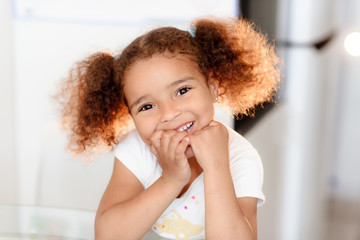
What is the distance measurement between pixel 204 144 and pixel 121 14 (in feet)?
2.07

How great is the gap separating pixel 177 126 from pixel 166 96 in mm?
43

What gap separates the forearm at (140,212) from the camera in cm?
61

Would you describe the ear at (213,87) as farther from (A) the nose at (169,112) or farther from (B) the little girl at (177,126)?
(A) the nose at (169,112)

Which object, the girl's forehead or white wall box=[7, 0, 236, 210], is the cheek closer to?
the girl's forehead

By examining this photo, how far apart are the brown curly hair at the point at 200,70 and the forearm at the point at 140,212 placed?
155 mm

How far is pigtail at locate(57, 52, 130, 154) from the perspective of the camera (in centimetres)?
73

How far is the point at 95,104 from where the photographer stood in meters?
0.74

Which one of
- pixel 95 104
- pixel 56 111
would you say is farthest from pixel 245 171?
pixel 56 111

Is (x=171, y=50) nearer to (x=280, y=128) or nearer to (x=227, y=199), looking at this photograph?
(x=227, y=199)

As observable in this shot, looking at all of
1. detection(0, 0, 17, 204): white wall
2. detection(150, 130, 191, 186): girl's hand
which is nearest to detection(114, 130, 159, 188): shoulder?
detection(150, 130, 191, 186): girl's hand

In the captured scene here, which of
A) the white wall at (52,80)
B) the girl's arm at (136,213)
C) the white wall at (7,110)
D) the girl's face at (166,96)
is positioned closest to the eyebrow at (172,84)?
the girl's face at (166,96)

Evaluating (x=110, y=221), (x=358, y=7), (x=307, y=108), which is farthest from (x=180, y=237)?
(x=358, y=7)

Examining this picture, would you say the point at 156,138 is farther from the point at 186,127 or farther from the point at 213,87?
the point at 213,87

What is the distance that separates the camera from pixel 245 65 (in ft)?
2.43
